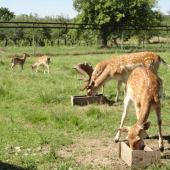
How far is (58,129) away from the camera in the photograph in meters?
7.17

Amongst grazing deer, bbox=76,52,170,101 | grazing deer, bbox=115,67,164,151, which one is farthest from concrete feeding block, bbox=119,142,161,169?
grazing deer, bbox=76,52,170,101

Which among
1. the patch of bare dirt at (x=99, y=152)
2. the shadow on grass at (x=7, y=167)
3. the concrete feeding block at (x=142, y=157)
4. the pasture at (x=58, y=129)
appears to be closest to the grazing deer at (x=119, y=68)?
the pasture at (x=58, y=129)

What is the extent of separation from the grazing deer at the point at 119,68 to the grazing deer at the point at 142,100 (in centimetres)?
267

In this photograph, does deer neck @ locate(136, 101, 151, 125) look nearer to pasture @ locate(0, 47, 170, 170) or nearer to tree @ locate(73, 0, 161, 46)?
pasture @ locate(0, 47, 170, 170)

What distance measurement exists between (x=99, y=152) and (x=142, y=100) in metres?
1.30

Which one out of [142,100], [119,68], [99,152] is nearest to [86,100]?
[119,68]

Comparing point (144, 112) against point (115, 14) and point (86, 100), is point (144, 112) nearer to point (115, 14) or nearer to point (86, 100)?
point (86, 100)

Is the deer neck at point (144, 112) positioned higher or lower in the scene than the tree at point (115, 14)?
lower

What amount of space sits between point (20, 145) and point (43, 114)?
206 cm

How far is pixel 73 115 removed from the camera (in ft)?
26.8

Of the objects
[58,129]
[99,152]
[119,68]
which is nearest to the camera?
[99,152]

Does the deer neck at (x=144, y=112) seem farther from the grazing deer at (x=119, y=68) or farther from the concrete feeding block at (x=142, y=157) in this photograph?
the grazing deer at (x=119, y=68)

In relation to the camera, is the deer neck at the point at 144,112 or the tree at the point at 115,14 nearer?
the deer neck at the point at 144,112

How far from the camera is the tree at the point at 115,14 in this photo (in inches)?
1251
